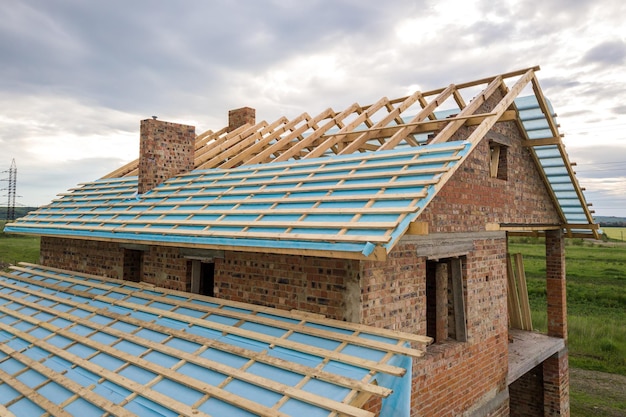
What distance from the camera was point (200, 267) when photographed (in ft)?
25.1

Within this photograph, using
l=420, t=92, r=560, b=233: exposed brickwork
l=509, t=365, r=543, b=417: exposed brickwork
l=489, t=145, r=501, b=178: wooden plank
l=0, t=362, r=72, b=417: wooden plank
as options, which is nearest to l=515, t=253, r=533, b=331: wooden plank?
l=509, t=365, r=543, b=417: exposed brickwork

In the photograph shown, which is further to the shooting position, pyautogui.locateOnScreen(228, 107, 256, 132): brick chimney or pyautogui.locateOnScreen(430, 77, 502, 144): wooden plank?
pyautogui.locateOnScreen(228, 107, 256, 132): brick chimney

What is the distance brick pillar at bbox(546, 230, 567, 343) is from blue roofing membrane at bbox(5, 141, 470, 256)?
7.91 metres

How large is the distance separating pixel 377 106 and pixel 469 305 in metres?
5.01

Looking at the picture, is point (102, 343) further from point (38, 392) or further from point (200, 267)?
point (200, 267)

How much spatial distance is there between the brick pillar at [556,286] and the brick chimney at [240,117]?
986cm

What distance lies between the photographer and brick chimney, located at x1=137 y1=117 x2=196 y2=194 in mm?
9570

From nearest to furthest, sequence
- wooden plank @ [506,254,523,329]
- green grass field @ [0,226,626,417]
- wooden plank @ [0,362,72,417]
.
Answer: wooden plank @ [0,362,72,417] → wooden plank @ [506,254,523,329] → green grass field @ [0,226,626,417]

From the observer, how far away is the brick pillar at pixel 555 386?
10547mm

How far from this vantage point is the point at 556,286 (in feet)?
37.5

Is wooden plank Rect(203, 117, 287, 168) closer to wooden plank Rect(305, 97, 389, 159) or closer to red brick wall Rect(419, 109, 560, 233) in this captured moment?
wooden plank Rect(305, 97, 389, 159)


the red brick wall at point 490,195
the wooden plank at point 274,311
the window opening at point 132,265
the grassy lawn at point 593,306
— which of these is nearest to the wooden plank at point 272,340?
the wooden plank at point 274,311

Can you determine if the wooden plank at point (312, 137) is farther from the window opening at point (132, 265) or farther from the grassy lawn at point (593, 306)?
the grassy lawn at point (593, 306)

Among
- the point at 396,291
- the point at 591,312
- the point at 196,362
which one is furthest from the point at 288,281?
the point at 591,312
